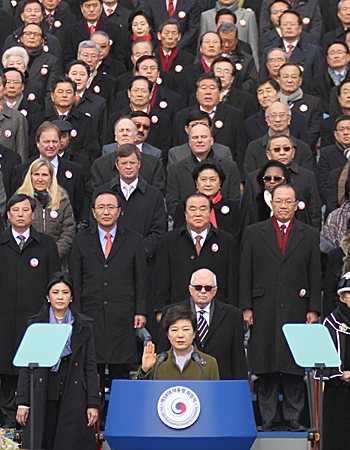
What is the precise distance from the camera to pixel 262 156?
8.99 m

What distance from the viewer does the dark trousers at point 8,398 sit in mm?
7249

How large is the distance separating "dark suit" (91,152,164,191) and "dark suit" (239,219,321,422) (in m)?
1.42

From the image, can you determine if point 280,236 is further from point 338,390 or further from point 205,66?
point 205,66

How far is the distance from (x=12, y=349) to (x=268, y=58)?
5.04 meters

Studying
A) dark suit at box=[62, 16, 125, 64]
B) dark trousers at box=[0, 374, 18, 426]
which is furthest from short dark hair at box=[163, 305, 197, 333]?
dark suit at box=[62, 16, 125, 64]

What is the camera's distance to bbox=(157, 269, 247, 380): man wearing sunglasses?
6809mm

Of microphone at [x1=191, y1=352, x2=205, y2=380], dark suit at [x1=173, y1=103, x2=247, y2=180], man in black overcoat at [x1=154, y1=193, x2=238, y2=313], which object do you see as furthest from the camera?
dark suit at [x1=173, y1=103, x2=247, y2=180]

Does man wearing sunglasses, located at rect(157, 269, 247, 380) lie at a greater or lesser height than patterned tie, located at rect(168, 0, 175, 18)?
lesser

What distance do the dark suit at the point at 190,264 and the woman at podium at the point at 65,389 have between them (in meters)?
0.98

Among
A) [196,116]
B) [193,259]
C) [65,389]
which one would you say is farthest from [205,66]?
[65,389]

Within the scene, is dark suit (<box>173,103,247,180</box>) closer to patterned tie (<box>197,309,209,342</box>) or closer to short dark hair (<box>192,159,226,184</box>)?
short dark hair (<box>192,159,226,184</box>)

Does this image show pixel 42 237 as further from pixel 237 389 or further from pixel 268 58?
pixel 268 58

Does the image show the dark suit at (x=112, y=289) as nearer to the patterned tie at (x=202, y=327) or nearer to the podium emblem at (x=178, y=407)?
the patterned tie at (x=202, y=327)

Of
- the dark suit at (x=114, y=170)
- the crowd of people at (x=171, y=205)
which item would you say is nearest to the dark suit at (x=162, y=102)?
the crowd of people at (x=171, y=205)
